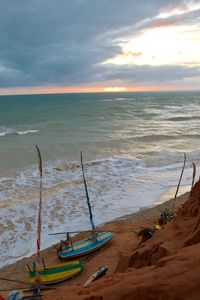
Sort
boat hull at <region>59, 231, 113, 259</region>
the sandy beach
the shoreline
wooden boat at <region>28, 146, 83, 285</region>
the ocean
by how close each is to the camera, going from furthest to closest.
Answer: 1. the ocean
2. boat hull at <region>59, 231, 113, 259</region>
3. the shoreline
4. wooden boat at <region>28, 146, 83, 285</region>
5. the sandy beach

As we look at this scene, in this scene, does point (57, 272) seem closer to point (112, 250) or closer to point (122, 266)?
point (112, 250)

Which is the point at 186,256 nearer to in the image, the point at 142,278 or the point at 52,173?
the point at 142,278

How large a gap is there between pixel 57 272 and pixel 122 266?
5.04m

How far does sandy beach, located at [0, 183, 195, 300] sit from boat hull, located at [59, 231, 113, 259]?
347 mm

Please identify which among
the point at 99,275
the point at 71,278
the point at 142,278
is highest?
the point at 142,278

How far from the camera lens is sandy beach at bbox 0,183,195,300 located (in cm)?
624

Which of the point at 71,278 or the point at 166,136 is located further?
the point at 166,136

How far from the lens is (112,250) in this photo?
16.5 m

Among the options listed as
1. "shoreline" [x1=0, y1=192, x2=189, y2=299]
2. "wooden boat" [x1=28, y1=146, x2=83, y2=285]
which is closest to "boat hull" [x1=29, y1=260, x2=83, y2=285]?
"wooden boat" [x1=28, y1=146, x2=83, y2=285]

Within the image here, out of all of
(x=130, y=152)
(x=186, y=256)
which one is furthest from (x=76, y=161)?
(x=186, y=256)

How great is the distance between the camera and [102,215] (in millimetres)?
21031

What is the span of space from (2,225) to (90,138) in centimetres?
3291

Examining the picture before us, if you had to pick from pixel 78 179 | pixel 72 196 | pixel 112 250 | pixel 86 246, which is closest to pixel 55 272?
pixel 86 246

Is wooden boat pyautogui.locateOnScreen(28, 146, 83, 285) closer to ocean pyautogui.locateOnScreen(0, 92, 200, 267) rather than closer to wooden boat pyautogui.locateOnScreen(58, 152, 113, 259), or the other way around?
wooden boat pyautogui.locateOnScreen(58, 152, 113, 259)
